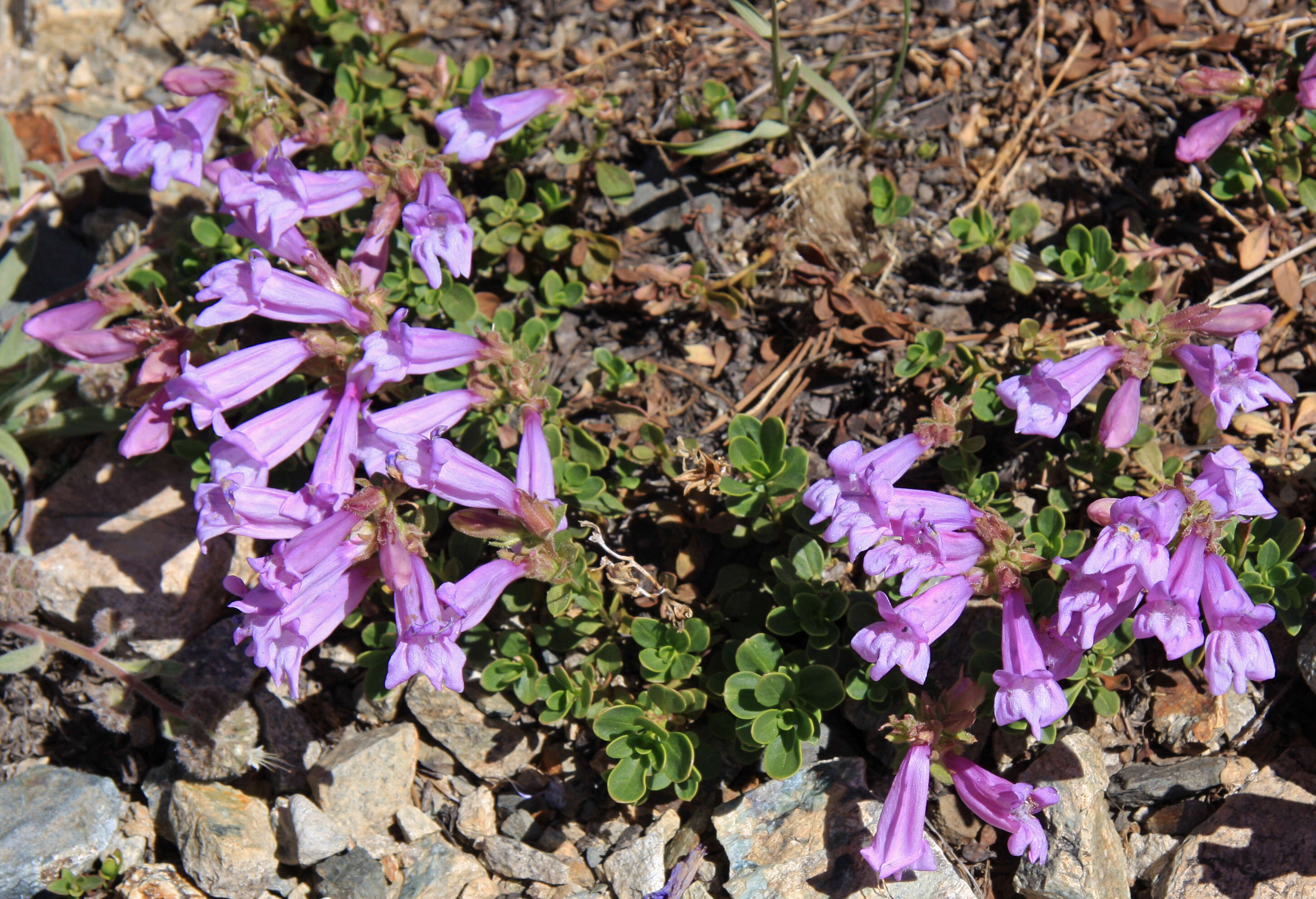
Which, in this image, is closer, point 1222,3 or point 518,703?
point 518,703

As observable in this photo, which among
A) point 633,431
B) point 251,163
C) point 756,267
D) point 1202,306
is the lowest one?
point 633,431

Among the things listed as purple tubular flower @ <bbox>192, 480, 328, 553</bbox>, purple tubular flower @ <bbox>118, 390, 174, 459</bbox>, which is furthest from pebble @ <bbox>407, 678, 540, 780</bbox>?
purple tubular flower @ <bbox>118, 390, 174, 459</bbox>

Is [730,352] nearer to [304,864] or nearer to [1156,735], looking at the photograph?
[1156,735]

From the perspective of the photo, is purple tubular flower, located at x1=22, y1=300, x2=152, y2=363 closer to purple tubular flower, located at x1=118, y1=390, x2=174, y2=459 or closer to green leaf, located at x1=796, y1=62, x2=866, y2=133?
purple tubular flower, located at x1=118, y1=390, x2=174, y2=459

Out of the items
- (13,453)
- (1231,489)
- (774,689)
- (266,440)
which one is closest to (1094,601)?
(1231,489)

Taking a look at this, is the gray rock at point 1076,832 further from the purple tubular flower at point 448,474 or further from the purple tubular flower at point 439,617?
the purple tubular flower at point 448,474

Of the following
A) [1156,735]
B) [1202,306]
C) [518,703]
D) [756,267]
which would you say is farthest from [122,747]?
[1202,306]

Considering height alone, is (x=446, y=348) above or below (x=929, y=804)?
above
